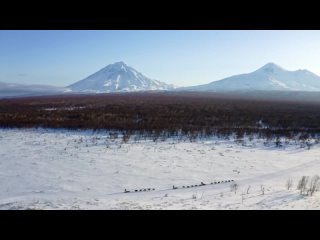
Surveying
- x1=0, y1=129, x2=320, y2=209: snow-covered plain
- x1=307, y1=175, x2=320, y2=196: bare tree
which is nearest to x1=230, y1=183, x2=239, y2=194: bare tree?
x1=0, y1=129, x2=320, y2=209: snow-covered plain

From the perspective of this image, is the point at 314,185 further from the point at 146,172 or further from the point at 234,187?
the point at 146,172

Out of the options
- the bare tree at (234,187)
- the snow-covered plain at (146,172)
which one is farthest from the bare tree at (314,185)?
the bare tree at (234,187)

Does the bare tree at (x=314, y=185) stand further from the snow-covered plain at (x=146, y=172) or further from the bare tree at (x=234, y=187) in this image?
the bare tree at (x=234, y=187)

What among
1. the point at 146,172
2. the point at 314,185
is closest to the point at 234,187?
the point at 314,185

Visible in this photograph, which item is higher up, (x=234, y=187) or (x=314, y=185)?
(x=314, y=185)

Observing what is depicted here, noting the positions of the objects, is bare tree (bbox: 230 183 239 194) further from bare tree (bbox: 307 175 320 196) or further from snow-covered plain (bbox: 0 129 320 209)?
bare tree (bbox: 307 175 320 196)

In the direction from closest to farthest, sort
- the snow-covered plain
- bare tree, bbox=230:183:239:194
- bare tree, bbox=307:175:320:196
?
the snow-covered plain → bare tree, bbox=307:175:320:196 → bare tree, bbox=230:183:239:194
